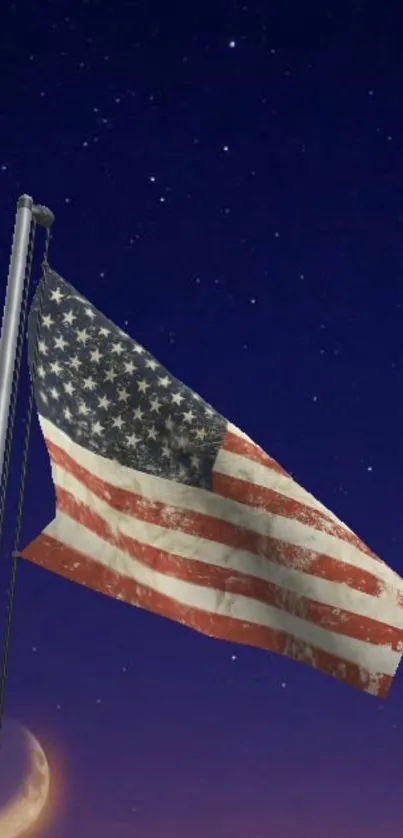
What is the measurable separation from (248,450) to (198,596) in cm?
99

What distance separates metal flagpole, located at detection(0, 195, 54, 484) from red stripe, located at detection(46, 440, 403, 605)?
0.77 metres

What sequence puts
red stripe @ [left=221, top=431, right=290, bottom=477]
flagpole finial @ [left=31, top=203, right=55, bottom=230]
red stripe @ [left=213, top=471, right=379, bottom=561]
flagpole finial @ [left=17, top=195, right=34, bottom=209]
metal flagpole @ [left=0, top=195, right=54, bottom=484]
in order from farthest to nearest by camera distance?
flagpole finial @ [left=31, top=203, right=55, bottom=230] < flagpole finial @ [left=17, top=195, right=34, bottom=209] < red stripe @ [left=221, top=431, right=290, bottom=477] < red stripe @ [left=213, top=471, right=379, bottom=561] < metal flagpole @ [left=0, top=195, right=54, bottom=484]

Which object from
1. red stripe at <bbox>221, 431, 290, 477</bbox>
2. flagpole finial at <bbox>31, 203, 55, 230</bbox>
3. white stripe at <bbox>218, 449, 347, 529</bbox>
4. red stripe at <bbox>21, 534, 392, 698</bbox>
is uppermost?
flagpole finial at <bbox>31, 203, 55, 230</bbox>

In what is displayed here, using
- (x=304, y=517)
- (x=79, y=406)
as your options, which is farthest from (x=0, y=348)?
(x=304, y=517)

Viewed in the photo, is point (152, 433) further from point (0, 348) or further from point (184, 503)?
point (0, 348)

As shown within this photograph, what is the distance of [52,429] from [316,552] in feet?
6.50

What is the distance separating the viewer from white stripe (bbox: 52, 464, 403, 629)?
6.79m

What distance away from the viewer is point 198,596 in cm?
715

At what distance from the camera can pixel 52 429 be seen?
7535 millimetres

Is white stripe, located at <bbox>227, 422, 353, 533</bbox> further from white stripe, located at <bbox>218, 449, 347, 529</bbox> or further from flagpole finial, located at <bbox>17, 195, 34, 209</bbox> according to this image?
flagpole finial, located at <bbox>17, 195, 34, 209</bbox>

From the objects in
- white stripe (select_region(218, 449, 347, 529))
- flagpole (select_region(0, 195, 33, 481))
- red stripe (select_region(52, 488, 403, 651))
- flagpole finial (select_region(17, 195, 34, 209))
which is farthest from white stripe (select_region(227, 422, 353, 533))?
flagpole finial (select_region(17, 195, 34, 209))

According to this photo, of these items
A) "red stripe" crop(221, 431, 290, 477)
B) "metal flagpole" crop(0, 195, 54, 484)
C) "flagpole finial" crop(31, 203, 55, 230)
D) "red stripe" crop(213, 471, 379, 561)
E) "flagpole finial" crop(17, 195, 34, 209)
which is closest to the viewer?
"metal flagpole" crop(0, 195, 54, 484)

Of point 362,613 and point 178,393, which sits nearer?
point 362,613

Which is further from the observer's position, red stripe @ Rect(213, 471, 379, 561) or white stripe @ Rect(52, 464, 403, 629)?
red stripe @ Rect(213, 471, 379, 561)
